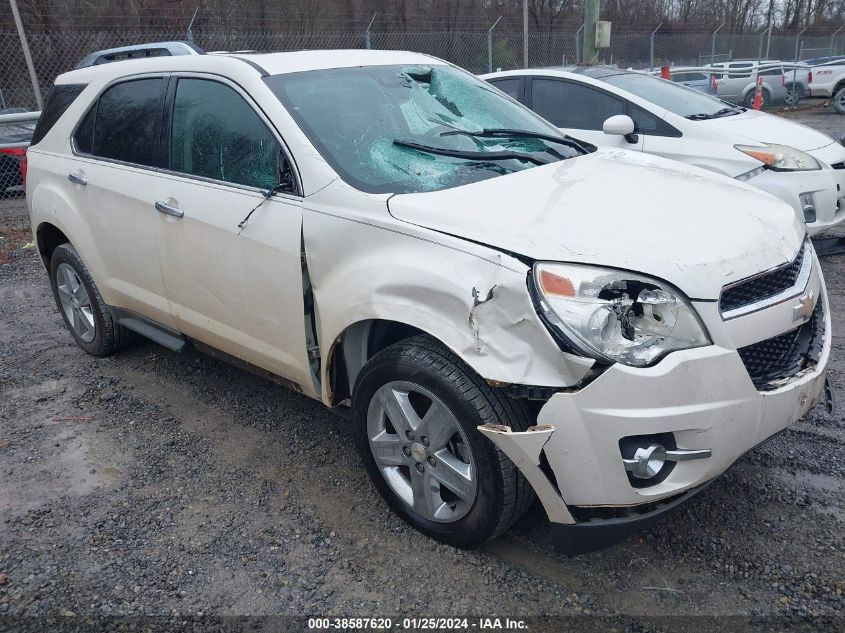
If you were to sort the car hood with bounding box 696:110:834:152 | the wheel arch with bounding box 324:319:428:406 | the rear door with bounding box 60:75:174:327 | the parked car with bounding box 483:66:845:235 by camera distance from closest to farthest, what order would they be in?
the wheel arch with bounding box 324:319:428:406 < the rear door with bounding box 60:75:174:327 < the parked car with bounding box 483:66:845:235 < the car hood with bounding box 696:110:834:152

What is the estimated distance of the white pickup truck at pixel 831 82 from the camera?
65.3 feet

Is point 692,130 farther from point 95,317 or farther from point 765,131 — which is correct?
point 95,317

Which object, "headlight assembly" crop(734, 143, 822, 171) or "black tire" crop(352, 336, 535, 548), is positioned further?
"headlight assembly" crop(734, 143, 822, 171)

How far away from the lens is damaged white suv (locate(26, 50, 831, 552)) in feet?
7.73

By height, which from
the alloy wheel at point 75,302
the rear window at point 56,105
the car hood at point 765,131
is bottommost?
the alloy wheel at point 75,302

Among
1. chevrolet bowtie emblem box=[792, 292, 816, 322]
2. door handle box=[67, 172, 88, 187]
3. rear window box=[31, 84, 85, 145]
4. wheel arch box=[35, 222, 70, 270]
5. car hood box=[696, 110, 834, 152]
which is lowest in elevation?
wheel arch box=[35, 222, 70, 270]

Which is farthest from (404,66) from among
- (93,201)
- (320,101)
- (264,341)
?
(93,201)

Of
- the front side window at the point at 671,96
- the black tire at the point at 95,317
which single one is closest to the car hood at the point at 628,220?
the black tire at the point at 95,317

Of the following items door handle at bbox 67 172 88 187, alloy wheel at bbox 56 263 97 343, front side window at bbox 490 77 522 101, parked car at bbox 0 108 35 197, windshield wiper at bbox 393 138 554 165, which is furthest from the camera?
parked car at bbox 0 108 35 197

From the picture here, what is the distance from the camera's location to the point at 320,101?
332 cm

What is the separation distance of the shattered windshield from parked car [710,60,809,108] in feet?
62.1

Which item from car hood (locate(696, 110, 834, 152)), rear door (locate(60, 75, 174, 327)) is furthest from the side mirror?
rear door (locate(60, 75, 174, 327))

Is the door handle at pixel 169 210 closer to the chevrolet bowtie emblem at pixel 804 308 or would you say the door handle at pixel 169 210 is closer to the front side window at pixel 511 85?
the chevrolet bowtie emblem at pixel 804 308

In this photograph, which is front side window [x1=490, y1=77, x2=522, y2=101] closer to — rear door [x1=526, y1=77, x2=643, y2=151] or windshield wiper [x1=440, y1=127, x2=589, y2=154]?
rear door [x1=526, y1=77, x2=643, y2=151]
